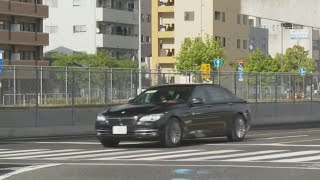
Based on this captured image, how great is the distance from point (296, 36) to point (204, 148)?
7025 centimetres

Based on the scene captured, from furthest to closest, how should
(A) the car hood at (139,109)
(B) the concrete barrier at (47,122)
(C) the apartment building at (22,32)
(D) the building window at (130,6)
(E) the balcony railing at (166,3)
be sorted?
(E) the balcony railing at (166,3) → (D) the building window at (130,6) → (C) the apartment building at (22,32) → (B) the concrete barrier at (47,122) → (A) the car hood at (139,109)

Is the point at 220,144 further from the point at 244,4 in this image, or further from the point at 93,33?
the point at 93,33

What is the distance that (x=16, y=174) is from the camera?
1219 cm

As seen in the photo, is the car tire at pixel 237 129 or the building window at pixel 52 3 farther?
the building window at pixel 52 3

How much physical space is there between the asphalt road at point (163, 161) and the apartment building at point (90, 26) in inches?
2767

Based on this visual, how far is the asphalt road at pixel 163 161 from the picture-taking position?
12.0 metres

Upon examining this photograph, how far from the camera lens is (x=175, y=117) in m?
17.5

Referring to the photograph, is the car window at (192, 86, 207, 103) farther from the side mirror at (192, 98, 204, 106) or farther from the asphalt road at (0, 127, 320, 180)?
the asphalt road at (0, 127, 320, 180)

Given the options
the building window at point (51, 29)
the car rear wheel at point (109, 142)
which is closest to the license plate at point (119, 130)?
the car rear wheel at point (109, 142)

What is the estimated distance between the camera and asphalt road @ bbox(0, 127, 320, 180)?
39.5 feet

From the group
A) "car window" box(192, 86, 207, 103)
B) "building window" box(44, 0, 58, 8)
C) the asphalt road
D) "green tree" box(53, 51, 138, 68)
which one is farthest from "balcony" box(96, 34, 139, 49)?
"car window" box(192, 86, 207, 103)

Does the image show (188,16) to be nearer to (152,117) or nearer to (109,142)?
(109,142)

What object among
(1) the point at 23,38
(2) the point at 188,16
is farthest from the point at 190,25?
(1) the point at 23,38

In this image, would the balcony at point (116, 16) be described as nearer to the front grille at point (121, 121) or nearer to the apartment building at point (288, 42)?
the apartment building at point (288, 42)
